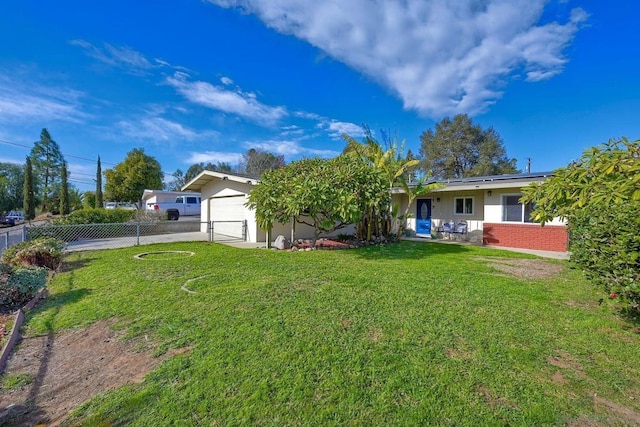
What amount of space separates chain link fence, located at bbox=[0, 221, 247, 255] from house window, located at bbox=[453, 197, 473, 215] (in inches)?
422

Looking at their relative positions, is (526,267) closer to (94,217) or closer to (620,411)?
(620,411)

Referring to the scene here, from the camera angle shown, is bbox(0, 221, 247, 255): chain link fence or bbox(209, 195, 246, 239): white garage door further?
bbox(209, 195, 246, 239): white garage door

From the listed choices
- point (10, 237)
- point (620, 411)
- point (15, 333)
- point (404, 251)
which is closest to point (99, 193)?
point (10, 237)

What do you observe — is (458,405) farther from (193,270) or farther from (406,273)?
(193,270)

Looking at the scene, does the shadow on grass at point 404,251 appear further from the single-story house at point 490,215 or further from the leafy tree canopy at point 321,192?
the single-story house at point 490,215

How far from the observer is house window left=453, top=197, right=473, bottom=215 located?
1402 centimetres

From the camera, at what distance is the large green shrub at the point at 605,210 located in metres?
3.04

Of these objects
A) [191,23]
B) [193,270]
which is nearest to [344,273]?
[193,270]

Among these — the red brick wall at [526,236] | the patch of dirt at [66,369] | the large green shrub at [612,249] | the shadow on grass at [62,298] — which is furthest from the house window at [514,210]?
the shadow on grass at [62,298]

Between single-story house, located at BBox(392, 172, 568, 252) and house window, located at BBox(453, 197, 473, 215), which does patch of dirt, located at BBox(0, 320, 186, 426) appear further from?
house window, located at BBox(453, 197, 473, 215)

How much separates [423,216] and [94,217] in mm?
17705

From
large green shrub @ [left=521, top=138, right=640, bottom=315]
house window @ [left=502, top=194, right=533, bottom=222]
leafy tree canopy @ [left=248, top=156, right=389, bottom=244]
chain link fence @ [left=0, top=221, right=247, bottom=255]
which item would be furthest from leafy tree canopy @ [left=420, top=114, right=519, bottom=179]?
large green shrub @ [left=521, top=138, right=640, bottom=315]

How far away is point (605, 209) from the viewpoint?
339cm

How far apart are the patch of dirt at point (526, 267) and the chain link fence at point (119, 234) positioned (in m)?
10.3
